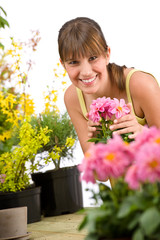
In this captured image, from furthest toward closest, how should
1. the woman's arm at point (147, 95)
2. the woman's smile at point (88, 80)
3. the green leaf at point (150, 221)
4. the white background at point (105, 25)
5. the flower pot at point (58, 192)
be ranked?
the white background at point (105, 25) → the flower pot at point (58, 192) → the woman's arm at point (147, 95) → the woman's smile at point (88, 80) → the green leaf at point (150, 221)

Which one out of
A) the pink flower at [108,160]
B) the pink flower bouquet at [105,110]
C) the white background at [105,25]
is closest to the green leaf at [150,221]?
the pink flower at [108,160]

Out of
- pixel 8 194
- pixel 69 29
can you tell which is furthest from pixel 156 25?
pixel 8 194

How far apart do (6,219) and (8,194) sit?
0.68 metres

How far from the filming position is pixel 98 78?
1976 mm

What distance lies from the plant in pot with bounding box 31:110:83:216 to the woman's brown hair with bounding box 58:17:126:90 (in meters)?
1.34

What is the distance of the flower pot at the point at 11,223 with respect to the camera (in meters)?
2.01

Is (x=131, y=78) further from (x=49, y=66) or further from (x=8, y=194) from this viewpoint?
(x=49, y=66)

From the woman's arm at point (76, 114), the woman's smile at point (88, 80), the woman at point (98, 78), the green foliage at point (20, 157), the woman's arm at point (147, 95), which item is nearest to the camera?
the woman at point (98, 78)

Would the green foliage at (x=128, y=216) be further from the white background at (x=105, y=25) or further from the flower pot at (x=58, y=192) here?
the white background at (x=105, y=25)

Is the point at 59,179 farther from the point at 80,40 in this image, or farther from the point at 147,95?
the point at 80,40

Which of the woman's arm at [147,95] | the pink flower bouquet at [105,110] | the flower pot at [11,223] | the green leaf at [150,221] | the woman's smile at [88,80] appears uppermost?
the woman's smile at [88,80]

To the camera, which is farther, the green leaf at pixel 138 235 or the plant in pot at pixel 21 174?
the plant in pot at pixel 21 174

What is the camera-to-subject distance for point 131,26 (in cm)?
349

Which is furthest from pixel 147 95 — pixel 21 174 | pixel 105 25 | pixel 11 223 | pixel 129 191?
pixel 105 25
